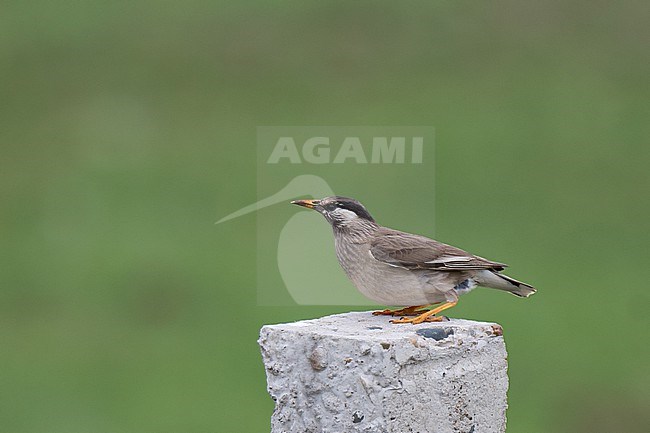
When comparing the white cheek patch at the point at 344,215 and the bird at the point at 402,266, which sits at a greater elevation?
the white cheek patch at the point at 344,215

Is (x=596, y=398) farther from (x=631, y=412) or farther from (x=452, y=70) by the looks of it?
(x=452, y=70)

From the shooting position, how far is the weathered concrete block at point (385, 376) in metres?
5.78

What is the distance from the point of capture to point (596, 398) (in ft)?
46.0

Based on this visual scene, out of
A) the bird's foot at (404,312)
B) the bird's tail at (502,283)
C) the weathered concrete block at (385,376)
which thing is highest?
the bird's tail at (502,283)

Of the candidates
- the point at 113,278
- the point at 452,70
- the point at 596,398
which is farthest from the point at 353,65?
the point at 596,398

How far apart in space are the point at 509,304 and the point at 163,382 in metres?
3.76

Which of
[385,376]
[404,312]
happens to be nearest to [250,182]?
[404,312]

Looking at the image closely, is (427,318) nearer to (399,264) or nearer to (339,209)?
(399,264)

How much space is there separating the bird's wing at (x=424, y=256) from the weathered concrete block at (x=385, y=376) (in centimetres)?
24

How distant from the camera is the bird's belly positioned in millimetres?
6184

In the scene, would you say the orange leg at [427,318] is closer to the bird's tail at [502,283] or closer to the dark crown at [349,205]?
→ the bird's tail at [502,283]

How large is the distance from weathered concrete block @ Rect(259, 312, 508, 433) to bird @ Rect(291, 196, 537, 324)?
5.5 inches

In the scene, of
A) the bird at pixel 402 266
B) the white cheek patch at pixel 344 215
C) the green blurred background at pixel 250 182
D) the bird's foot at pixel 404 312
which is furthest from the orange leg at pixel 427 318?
the green blurred background at pixel 250 182

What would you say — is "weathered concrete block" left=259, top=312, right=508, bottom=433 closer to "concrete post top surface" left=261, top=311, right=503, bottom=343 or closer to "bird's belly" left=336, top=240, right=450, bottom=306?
"concrete post top surface" left=261, top=311, right=503, bottom=343
